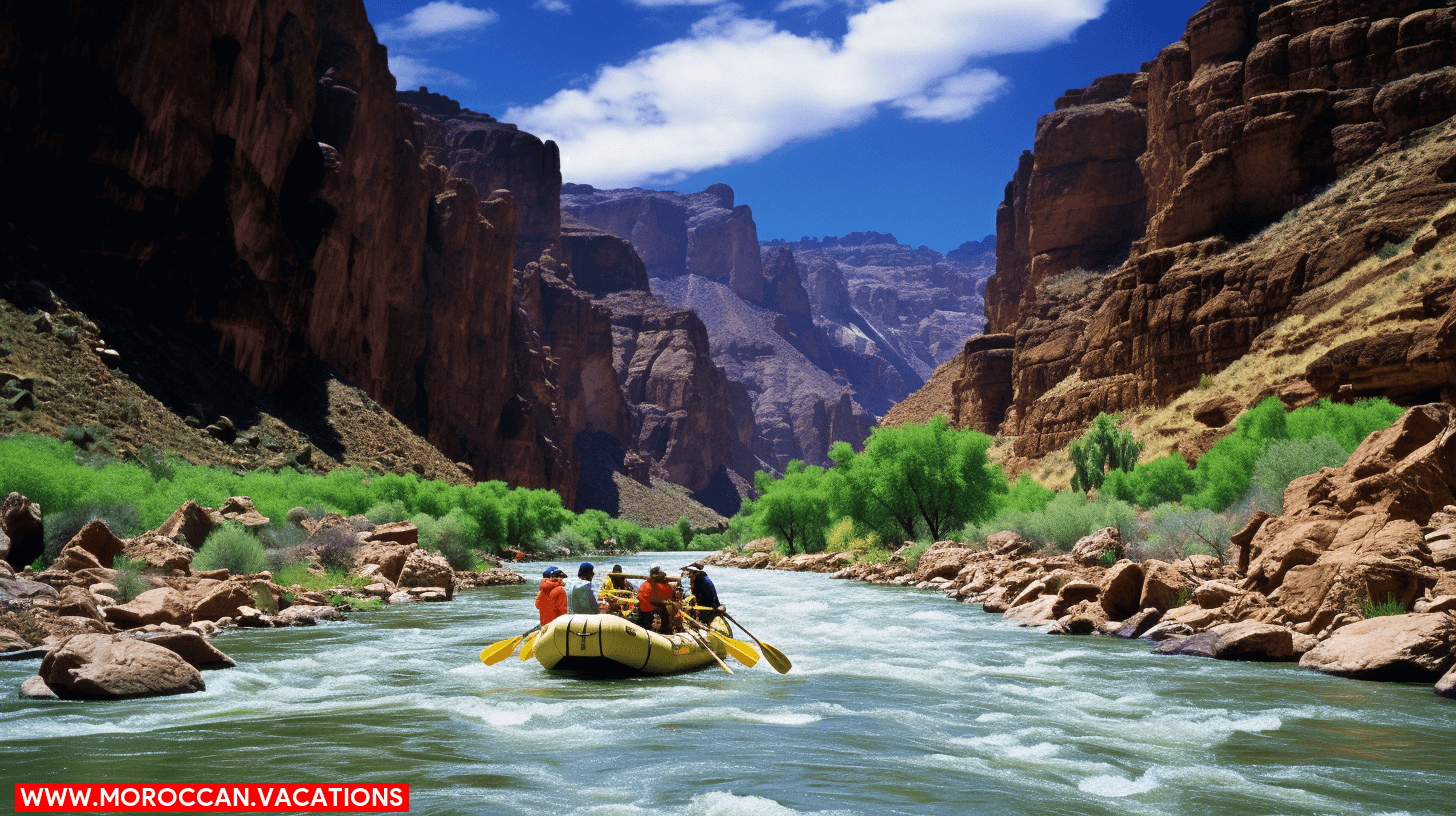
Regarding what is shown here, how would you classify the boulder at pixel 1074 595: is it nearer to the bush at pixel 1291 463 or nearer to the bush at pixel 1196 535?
the bush at pixel 1196 535

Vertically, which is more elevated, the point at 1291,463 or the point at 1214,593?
the point at 1291,463

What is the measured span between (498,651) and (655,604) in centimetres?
258

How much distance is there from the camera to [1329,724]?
32.3ft

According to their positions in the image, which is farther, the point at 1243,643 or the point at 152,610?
the point at 152,610

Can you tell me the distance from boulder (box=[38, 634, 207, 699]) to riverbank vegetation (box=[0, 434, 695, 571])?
917 centimetres

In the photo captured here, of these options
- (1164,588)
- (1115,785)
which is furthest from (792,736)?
(1164,588)

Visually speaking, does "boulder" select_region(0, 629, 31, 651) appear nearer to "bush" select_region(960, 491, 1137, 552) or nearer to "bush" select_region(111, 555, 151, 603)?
"bush" select_region(111, 555, 151, 603)

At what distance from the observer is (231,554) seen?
21.8 metres

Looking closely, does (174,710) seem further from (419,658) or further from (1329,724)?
(1329,724)

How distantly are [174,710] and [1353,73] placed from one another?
2613 inches

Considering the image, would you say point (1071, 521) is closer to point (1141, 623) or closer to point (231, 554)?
point (1141, 623)

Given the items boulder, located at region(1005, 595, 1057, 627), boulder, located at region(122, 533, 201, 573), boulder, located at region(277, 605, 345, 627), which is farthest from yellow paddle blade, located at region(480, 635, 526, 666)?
boulder, located at region(1005, 595, 1057, 627)

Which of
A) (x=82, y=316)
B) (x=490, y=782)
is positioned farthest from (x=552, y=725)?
(x=82, y=316)

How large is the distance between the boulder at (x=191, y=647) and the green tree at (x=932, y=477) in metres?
31.1
